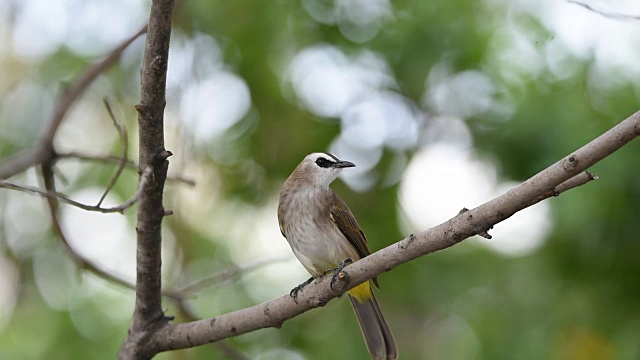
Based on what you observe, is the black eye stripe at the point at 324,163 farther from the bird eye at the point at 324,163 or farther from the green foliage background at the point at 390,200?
the green foliage background at the point at 390,200

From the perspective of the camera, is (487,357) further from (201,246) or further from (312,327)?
(201,246)

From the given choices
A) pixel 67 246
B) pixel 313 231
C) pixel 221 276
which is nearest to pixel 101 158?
pixel 67 246

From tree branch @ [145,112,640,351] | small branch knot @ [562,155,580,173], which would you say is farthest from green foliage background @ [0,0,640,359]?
small branch knot @ [562,155,580,173]

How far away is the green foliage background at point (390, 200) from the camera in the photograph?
13.5 ft

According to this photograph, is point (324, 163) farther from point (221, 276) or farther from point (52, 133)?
point (52, 133)

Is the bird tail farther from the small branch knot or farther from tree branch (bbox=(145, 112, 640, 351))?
the small branch knot

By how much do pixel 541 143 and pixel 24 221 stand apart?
3.67 m

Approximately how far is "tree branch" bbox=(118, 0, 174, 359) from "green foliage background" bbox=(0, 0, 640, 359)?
1185 mm

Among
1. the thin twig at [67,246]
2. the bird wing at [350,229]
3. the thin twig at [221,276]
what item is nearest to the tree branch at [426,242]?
the thin twig at [221,276]

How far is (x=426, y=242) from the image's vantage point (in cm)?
220

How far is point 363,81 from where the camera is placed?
5.02 meters

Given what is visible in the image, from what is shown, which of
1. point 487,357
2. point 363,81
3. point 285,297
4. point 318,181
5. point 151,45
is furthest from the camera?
point 363,81

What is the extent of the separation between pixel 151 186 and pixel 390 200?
105 inches

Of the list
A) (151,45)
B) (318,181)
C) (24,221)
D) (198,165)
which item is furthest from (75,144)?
(151,45)
